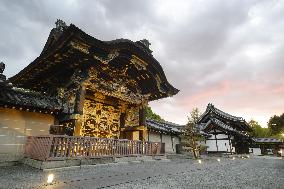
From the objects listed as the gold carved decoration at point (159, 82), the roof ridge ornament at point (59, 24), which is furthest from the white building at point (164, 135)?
the roof ridge ornament at point (59, 24)

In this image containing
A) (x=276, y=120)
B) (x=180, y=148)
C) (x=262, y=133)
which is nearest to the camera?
(x=180, y=148)

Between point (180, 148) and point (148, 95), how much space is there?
15114 mm

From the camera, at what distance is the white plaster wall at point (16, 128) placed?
10.3 meters

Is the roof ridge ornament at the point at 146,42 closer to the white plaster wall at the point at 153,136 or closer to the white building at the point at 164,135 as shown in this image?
the white building at the point at 164,135

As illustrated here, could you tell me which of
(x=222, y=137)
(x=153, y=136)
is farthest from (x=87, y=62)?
(x=222, y=137)

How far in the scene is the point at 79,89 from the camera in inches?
422

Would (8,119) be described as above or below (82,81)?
below

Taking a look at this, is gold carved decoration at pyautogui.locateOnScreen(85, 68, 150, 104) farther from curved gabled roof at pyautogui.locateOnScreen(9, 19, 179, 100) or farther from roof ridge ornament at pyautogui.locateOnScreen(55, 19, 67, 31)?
roof ridge ornament at pyautogui.locateOnScreen(55, 19, 67, 31)

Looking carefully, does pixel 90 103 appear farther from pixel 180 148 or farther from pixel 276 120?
pixel 276 120

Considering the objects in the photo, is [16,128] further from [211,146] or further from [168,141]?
[211,146]

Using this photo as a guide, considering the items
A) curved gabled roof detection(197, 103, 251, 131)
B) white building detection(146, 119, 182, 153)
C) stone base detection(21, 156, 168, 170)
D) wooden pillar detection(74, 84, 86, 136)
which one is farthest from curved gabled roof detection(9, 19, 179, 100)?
curved gabled roof detection(197, 103, 251, 131)

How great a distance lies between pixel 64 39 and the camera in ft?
30.0

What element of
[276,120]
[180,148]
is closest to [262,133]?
[276,120]

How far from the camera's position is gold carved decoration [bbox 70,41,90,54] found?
30.6ft
